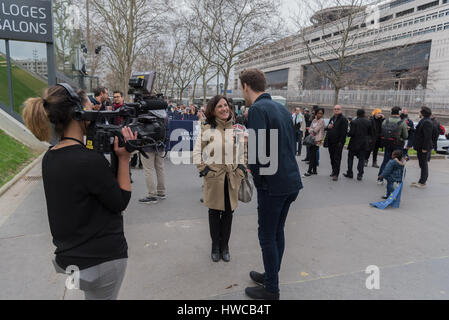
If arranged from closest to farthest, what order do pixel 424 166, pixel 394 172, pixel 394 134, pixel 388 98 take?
pixel 394 172 < pixel 424 166 < pixel 394 134 < pixel 388 98

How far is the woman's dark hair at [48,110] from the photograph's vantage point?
155cm

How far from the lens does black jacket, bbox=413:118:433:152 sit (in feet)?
23.3

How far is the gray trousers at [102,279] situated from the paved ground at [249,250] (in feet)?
3.65

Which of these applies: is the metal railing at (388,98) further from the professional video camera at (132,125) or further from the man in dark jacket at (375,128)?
the professional video camera at (132,125)

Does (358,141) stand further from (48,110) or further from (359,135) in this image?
(48,110)

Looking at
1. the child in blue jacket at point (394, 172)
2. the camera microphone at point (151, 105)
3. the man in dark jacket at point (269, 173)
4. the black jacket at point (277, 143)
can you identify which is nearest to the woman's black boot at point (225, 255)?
the man in dark jacket at point (269, 173)

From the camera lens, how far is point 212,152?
11.6ft


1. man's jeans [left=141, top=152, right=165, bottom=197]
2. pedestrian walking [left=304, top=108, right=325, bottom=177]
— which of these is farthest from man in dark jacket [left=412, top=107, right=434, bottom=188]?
man's jeans [left=141, top=152, right=165, bottom=197]

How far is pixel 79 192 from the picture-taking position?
1.52 m

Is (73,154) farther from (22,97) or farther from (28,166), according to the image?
(22,97)

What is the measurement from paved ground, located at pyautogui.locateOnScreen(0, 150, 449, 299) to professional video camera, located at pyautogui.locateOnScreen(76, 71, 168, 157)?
164 centimetres

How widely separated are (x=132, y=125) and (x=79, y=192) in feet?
1.55

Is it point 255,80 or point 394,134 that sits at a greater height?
point 255,80

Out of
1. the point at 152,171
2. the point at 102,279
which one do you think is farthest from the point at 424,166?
the point at 102,279
